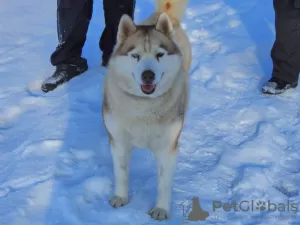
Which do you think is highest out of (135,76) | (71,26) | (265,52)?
(135,76)

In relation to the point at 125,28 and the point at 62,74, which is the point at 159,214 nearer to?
the point at 125,28

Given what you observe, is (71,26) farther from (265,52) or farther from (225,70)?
(265,52)

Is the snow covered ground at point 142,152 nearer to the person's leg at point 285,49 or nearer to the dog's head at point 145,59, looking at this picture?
the person's leg at point 285,49

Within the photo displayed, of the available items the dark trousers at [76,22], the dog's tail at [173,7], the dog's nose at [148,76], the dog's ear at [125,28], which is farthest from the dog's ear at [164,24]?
the dark trousers at [76,22]

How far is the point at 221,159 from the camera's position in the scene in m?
2.54

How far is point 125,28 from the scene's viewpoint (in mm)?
2010

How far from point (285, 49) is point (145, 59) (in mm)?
1724

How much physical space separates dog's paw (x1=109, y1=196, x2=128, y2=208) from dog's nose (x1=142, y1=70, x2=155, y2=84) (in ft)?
2.32

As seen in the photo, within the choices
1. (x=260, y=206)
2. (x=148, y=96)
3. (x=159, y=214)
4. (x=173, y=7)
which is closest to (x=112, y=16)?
(x=173, y=7)

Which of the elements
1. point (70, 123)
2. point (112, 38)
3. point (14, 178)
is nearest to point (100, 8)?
point (112, 38)

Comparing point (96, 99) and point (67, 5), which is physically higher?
point (67, 5)

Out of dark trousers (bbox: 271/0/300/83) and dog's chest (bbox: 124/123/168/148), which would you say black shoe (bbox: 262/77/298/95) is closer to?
dark trousers (bbox: 271/0/300/83)

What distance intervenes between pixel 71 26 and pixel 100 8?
5.17 ft

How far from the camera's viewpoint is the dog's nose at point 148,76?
1846 mm
